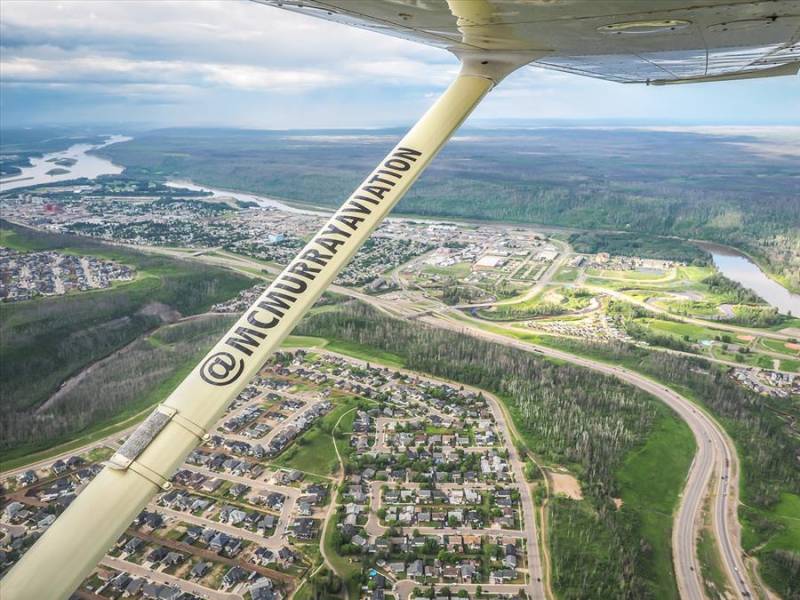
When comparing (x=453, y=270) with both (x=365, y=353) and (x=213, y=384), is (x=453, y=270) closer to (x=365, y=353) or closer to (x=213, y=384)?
(x=365, y=353)

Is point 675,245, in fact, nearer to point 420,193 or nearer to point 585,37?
point 420,193

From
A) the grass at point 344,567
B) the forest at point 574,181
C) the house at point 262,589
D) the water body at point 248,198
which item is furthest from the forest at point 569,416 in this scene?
the water body at point 248,198

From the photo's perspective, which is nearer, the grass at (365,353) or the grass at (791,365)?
the grass at (365,353)

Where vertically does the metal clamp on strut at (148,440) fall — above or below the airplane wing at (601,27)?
below

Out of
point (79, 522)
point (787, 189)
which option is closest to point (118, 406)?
point (79, 522)

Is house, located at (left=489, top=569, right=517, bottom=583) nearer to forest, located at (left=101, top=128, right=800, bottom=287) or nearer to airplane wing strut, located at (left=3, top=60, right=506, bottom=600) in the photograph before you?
airplane wing strut, located at (left=3, top=60, right=506, bottom=600)

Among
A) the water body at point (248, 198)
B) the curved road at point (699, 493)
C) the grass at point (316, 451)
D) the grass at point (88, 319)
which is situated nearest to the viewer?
the curved road at point (699, 493)

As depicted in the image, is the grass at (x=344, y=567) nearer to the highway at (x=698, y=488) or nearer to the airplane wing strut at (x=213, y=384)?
the highway at (x=698, y=488)
